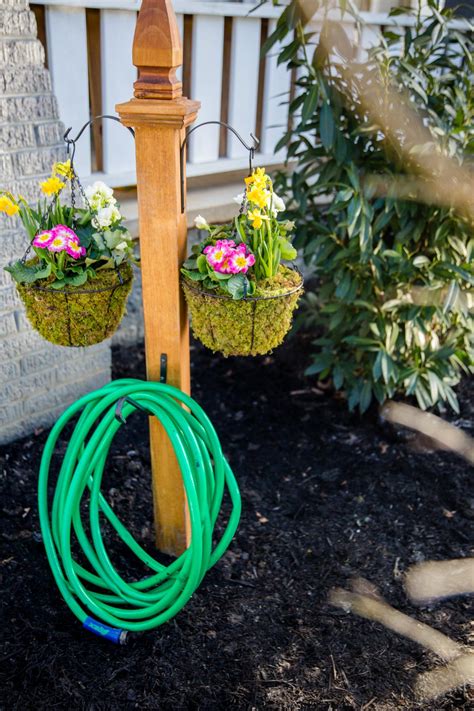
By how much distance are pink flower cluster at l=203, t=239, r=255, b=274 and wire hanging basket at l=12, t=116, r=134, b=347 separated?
1.01ft

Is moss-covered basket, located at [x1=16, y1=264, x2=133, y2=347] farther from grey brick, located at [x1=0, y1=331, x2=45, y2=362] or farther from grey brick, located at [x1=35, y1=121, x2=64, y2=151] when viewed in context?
grey brick, located at [x1=35, y1=121, x2=64, y2=151]

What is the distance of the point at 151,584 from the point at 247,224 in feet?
3.71

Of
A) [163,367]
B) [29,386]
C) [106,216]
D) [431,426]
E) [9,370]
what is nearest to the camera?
[106,216]

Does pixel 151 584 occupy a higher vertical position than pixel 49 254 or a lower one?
lower

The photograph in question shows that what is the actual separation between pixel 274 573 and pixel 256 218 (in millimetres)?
1300

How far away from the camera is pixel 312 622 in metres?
2.23

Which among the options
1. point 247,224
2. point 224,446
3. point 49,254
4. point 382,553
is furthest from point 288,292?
point 224,446

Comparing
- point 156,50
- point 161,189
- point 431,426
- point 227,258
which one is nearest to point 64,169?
point 161,189

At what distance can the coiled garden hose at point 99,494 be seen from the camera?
6.35ft

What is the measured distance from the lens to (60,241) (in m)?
1.86

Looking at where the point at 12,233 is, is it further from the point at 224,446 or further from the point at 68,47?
the point at 224,446

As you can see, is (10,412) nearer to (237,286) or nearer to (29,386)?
(29,386)

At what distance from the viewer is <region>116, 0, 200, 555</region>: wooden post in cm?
173

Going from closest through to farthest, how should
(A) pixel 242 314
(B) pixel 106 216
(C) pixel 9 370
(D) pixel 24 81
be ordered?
(A) pixel 242 314, (B) pixel 106 216, (D) pixel 24 81, (C) pixel 9 370
